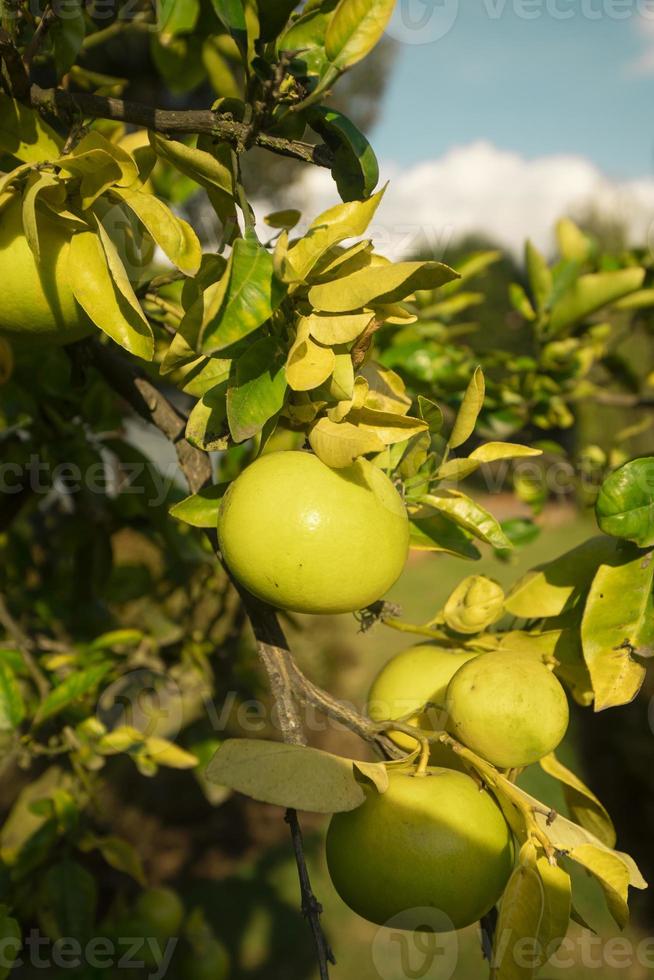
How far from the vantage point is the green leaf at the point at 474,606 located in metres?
0.77

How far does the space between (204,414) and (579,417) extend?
29.5 feet

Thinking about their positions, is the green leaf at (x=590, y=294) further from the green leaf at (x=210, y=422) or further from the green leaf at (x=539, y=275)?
the green leaf at (x=210, y=422)

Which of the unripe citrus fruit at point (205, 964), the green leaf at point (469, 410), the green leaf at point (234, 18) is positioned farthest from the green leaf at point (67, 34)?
the unripe citrus fruit at point (205, 964)

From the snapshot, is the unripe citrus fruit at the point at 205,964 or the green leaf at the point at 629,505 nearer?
the green leaf at the point at 629,505

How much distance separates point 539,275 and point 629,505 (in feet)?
3.46

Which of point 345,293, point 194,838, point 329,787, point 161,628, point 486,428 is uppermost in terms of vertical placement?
point 345,293

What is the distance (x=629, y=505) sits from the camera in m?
0.68

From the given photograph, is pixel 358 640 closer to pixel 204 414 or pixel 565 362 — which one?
pixel 565 362

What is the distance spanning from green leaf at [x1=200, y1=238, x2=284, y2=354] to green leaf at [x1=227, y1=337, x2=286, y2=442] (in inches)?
2.0

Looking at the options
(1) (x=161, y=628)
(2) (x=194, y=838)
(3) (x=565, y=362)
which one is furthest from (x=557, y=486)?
(2) (x=194, y=838)

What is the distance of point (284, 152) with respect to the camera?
0.65m

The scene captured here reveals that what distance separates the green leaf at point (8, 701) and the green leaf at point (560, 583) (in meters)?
0.63

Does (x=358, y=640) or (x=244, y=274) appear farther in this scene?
(x=358, y=640)

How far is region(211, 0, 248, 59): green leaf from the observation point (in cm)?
66
